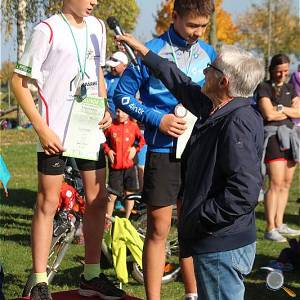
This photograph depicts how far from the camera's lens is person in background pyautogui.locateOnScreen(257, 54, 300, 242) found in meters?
7.15

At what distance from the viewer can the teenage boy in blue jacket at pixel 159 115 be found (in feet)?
12.7

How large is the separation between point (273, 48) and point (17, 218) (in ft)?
110

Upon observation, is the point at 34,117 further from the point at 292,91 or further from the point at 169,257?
the point at 292,91

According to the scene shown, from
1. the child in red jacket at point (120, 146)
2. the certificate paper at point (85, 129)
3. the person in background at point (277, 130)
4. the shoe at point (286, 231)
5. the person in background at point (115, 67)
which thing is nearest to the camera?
the certificate paper at point (85, 129)

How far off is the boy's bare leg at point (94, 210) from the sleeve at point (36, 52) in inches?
28.8

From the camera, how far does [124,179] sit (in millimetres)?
8203

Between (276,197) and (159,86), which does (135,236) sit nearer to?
(159,86)

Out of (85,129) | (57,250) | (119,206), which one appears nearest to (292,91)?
(119,206)

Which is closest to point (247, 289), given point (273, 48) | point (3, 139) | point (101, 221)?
point (101, 221)

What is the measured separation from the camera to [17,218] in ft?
27.1

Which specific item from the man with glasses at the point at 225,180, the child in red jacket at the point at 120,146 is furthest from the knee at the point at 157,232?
the child in red jacket at the point at 120,146

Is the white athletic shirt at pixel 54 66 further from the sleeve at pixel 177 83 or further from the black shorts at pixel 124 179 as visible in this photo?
the black shorts at pixel 124 179

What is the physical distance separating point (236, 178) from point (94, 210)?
5.07ft

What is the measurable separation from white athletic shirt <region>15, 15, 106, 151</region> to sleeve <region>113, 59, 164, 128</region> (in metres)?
0.24
